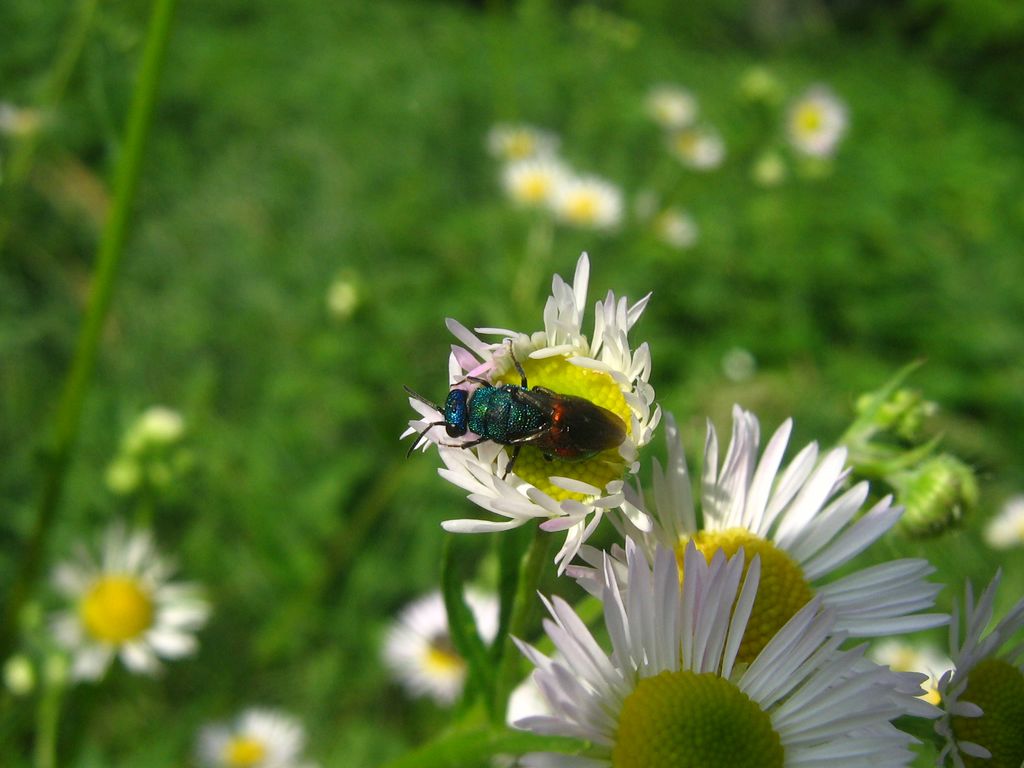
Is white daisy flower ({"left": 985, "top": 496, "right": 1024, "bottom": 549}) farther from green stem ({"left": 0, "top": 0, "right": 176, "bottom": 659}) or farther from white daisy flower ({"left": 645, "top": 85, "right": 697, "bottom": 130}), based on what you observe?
white daisy flower ({"left": 645, "top": 85, "right": 697, "bottom": 130})

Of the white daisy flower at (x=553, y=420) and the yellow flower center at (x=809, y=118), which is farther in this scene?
the yellow flower center at (x=809, y=118)

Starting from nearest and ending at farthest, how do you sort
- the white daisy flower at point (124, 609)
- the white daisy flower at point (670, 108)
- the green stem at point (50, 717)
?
1. the green stem at point (50, 717)
2. the white daisy flower at point (124, 609)
3. the white daisy flower at point (670, 108)

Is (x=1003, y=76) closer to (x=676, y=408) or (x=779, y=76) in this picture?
(x=779, y=76)

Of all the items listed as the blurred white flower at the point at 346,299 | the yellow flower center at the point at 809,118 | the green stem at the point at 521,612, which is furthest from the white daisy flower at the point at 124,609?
the yellow flower center at the point at 809,118

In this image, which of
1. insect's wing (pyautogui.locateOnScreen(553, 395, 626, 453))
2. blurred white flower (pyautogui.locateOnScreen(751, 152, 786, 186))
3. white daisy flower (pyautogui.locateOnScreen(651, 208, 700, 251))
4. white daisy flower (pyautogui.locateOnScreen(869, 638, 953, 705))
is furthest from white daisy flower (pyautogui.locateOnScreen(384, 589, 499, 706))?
blurred white flower (pyautogui.locateOnScreen(751, 152, 786, 186))

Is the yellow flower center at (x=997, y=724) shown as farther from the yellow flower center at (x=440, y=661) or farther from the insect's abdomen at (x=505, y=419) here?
the yellow flower center at (x=440, y=661)

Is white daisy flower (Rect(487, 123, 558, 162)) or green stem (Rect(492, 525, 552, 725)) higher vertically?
white daisy flower (Rect(487, 123, 558, 162))
